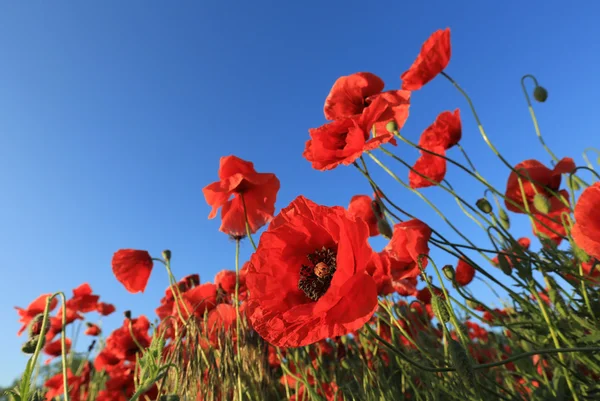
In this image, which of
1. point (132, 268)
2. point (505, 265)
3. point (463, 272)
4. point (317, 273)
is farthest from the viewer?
point (463, 272)

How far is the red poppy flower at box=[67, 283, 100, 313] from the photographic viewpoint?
3.02 metres

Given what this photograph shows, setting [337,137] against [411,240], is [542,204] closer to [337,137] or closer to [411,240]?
[411,240]

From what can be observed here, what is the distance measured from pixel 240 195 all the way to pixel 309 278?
2.69 ft

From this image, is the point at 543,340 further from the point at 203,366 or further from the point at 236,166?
the point at 236,166

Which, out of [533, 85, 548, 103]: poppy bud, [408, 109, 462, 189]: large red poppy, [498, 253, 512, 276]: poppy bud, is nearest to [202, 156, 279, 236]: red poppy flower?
[408, 109, 462, 189]: large red poppy

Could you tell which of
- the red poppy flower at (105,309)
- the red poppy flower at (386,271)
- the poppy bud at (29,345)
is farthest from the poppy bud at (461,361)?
the red poppy flower at (105,309)

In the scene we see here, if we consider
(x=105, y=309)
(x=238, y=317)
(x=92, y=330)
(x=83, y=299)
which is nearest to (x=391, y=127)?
(x=238, y=317)

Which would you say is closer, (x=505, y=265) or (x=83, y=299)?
(x=505, y=265)

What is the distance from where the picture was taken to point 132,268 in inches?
79.4

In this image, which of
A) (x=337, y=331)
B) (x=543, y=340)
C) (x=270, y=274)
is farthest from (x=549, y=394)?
(x=270, y=274)

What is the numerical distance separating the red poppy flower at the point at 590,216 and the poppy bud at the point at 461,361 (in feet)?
1.69

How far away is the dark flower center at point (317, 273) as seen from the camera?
1.14m

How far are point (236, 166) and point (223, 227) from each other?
0.31 m

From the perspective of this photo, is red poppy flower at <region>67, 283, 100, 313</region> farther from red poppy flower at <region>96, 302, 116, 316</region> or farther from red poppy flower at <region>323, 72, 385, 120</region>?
red poppy flower at <region>323, 72, 385, 120</region>
